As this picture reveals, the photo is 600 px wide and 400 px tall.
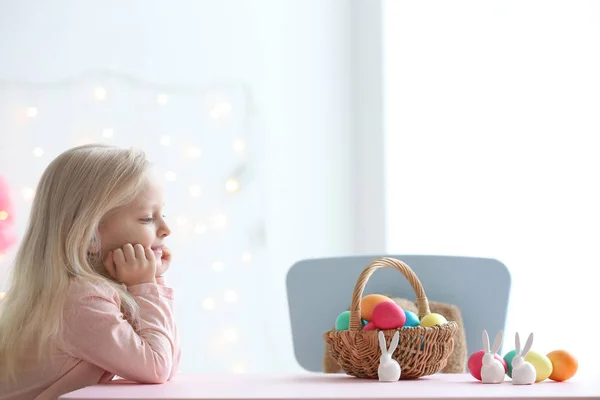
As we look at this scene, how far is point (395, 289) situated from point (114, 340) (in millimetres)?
919

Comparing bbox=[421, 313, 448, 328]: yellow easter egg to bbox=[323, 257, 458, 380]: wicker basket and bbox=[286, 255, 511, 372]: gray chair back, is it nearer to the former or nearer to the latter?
bbox=[323, 257, 458, 380]: wicker basket

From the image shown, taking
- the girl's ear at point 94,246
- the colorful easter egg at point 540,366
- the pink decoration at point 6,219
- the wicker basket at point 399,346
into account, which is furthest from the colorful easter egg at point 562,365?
the pink decoration at point 6,219

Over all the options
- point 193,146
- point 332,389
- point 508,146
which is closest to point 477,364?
point 332,389

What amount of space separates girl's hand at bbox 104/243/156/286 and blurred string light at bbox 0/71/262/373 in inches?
56.7

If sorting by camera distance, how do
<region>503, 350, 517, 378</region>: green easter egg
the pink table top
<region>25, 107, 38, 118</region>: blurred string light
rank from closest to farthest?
1. the pink table top
2. <region>503, 350, 517, 378</region>: green easter egg
3. <region>25, 107, 38, 118</region>: blurred string light

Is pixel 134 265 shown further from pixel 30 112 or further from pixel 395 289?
pixel 30 112

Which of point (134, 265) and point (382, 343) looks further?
point (134, 265)

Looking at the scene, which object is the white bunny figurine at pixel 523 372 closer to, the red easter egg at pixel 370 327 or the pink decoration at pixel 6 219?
the red easter egg at pixel 370 327

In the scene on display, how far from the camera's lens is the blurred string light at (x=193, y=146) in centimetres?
273

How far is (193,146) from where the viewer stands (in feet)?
9.16

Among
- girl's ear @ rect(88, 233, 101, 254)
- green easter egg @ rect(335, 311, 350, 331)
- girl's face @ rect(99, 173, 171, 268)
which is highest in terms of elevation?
girl's face @ rect(99, 173, 171, 268)

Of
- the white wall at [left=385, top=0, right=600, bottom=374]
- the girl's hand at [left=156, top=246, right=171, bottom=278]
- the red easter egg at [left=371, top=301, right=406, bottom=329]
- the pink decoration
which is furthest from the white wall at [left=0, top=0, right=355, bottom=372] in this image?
the red easter egg at [left=371, top=301, right=406, bottom=329]

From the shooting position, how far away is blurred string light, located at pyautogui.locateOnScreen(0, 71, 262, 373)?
8.95 feet

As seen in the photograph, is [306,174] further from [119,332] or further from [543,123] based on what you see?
[119,332]
